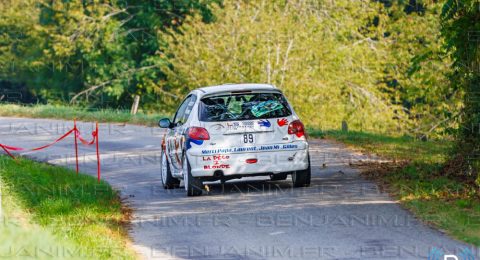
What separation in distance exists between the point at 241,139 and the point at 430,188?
3.16m

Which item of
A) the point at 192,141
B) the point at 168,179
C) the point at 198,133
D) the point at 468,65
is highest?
the point at 468,65

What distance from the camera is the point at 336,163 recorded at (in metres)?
20.4

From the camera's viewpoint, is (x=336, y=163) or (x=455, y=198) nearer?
(x=455, y=198)

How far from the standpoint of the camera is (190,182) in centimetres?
1588

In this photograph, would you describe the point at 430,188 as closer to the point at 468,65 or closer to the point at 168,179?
the point at 468,65

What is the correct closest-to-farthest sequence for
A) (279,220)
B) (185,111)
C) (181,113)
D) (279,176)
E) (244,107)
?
(279,220) < (244,107) < (279,176) < (185,111) < (181,113)

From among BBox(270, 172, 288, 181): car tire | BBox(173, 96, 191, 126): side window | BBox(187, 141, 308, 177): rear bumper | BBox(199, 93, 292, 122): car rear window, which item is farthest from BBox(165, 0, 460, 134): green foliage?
BBox(187, 141, 308, 177): rear bumper

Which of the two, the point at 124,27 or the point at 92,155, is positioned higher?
the point at 124,27

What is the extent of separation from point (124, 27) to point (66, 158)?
30231 millimetres

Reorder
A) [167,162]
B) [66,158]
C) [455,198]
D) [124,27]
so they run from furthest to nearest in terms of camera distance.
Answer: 1. [124,27]
2. [66,158]
3. [167,162]
4. [455,198]

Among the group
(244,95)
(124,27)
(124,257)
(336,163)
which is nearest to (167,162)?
(244,95)

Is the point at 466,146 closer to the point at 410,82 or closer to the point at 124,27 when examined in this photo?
the point at 410,82

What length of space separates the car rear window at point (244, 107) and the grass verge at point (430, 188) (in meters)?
2.32

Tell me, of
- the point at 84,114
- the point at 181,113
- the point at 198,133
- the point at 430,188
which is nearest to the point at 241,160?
the point at 198,133
